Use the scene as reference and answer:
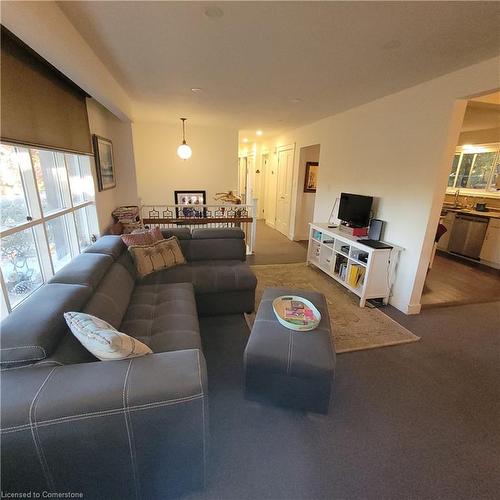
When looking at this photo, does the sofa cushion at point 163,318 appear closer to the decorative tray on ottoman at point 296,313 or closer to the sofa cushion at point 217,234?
the decorative tray on ottoman at point 296,313

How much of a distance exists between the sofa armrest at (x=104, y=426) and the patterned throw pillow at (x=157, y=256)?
4.77 ft

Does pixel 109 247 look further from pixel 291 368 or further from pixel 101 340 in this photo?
pixel 291 368

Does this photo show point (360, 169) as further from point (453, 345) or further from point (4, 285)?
point (4, 285)

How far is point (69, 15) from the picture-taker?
5.30 feet

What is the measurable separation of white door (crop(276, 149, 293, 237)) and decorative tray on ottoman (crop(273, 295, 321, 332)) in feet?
14.1

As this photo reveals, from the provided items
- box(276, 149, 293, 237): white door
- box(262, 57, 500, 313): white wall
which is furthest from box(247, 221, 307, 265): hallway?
box(262, 57, 500, 313): white wall

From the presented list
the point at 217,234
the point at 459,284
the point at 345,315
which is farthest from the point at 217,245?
the point at 459,284

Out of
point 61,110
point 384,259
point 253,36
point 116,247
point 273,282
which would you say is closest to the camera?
point 253,36

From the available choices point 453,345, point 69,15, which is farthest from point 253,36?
point 453,345

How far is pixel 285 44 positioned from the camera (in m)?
1.89

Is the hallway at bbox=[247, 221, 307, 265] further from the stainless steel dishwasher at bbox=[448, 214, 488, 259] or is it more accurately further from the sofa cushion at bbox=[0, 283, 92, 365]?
the sofa cushion at bbox=[0, 283, 92, 365]

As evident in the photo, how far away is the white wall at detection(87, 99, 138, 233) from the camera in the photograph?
3457 millimetres

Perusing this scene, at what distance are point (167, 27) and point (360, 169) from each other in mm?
2899

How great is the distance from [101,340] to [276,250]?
4.21 metres
